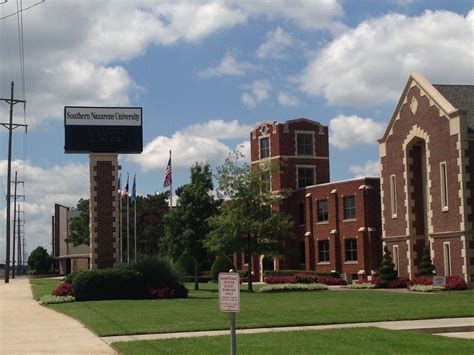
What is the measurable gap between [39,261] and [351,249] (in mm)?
65620

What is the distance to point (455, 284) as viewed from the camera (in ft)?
117

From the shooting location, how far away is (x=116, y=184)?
36906 millimetres

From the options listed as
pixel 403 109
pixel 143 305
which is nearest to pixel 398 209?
pixel 403 109

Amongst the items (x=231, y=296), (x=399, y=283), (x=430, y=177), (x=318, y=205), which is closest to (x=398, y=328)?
(x=231, y=296)

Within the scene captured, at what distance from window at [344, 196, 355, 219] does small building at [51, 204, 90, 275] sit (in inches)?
2198

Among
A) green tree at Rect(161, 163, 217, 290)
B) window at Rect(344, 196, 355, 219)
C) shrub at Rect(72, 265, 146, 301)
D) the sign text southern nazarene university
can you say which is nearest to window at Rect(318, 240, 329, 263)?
window at Rect(344, 196, 355, 219)

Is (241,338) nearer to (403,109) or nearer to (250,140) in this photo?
(403,109)

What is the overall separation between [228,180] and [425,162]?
11.3m

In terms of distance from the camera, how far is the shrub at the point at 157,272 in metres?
33.3

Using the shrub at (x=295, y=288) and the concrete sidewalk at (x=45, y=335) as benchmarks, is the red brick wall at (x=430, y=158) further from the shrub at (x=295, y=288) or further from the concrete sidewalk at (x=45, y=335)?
the concrete sidewalk at (x=45, y=335)

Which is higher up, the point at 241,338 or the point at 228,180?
the point at 228,180

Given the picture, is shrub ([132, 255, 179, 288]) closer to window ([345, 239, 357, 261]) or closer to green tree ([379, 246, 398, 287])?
green tree ([379, 246, 398, 287])

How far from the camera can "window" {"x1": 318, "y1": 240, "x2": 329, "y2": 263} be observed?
56750mm

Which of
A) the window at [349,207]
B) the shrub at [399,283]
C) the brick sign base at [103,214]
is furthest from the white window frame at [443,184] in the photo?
the brick sign base at [103,214]
